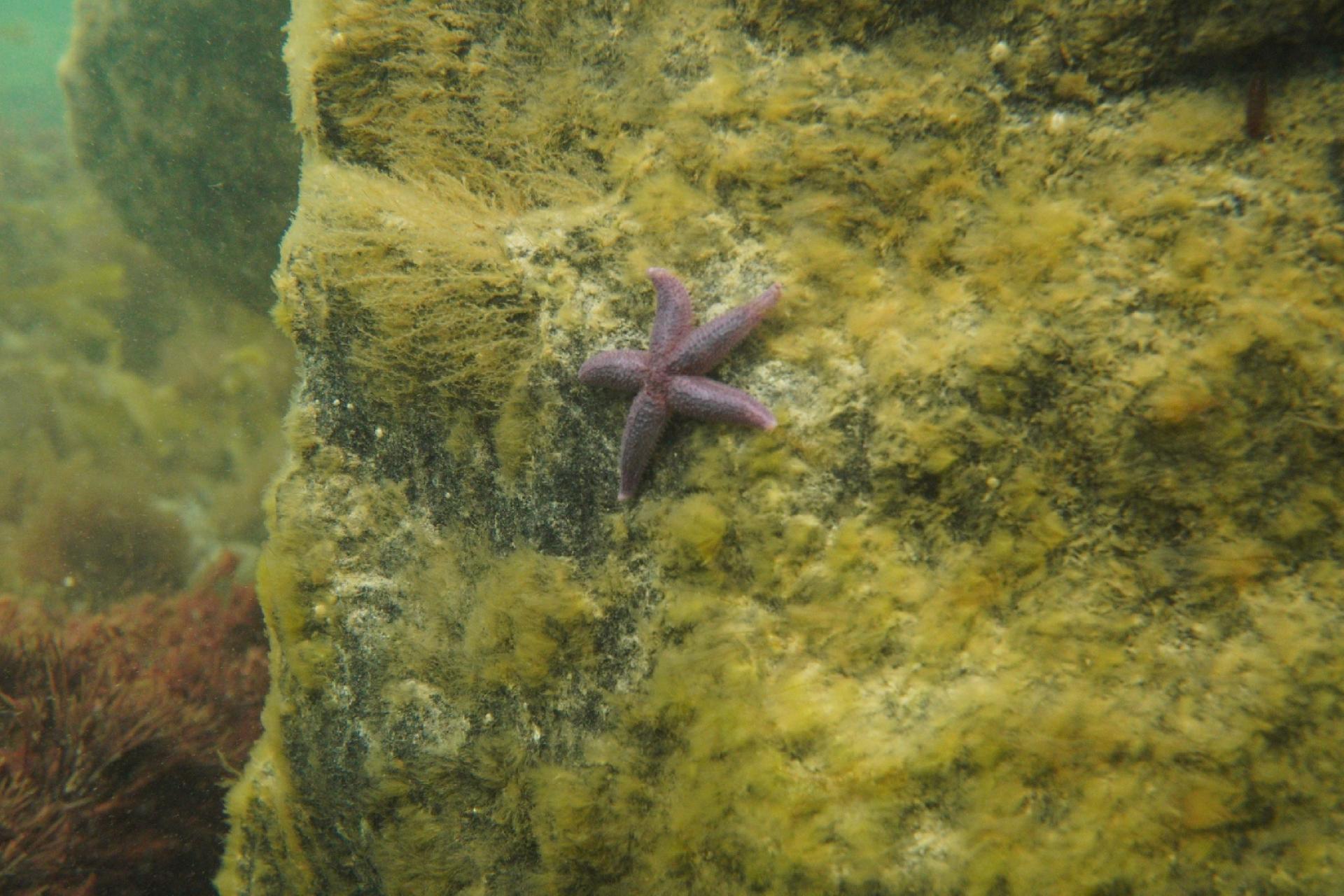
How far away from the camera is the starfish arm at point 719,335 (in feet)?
8.59

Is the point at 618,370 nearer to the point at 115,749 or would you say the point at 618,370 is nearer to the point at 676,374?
the point at 676,374

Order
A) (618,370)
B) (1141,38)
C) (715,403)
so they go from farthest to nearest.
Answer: (618,370) < (715,403) < (1141,38)

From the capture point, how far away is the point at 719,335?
261 cm

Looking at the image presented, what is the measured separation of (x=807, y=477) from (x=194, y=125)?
8.71 m

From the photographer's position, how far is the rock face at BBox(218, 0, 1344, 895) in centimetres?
221

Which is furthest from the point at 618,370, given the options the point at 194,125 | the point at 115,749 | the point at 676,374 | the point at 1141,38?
the point at 194,125

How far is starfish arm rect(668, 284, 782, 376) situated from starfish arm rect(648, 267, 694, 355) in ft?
0.25

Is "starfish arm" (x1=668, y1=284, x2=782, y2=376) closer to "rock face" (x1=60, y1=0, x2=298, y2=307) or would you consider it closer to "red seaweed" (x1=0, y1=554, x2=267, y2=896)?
"red seaweed" (x1=0, y1=554, x2=267, y2=896)

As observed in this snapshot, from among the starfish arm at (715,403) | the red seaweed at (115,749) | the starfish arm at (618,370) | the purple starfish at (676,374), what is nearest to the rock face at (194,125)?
the red seaweed at (115,749)

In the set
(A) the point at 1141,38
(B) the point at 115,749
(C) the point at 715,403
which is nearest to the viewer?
(A) the point at 1141,38

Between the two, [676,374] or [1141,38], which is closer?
[1141,38]

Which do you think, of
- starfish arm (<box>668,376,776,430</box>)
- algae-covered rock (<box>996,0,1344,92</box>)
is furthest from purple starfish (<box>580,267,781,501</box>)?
algae-covered rock (<box>996,0,1344,92</box>)

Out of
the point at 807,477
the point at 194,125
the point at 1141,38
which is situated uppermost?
the point at 1141,38

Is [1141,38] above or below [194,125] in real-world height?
above
